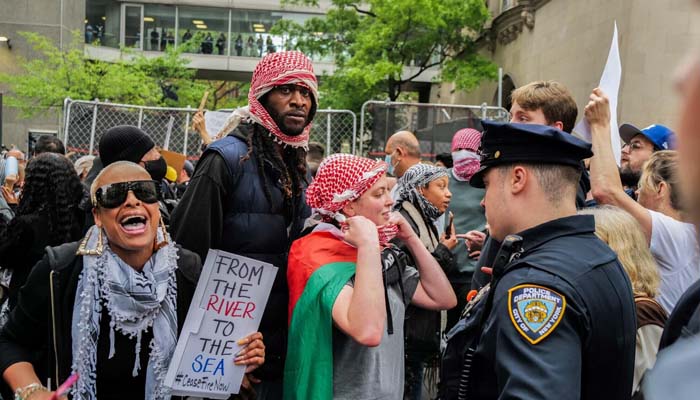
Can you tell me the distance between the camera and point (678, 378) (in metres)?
0.82

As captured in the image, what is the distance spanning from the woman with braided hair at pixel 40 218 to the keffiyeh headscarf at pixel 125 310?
194 centimetres

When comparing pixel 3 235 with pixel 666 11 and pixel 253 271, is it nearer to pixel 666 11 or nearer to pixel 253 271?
pixel 253 271

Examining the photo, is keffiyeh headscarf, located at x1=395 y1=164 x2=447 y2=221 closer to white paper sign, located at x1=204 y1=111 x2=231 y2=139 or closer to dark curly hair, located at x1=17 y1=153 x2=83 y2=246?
dark curly hair, located at x1=17 y1=153 x2=83 y2=246

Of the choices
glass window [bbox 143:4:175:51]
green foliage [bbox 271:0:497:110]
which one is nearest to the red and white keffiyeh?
green foliage [bbox 271:0:497:110]

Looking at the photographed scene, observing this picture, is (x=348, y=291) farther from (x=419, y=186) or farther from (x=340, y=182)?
(x=419, y=186)

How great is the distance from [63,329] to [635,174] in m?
4.75

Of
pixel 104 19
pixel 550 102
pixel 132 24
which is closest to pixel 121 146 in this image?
pixel 550 102

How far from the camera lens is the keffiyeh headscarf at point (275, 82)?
3.95 m

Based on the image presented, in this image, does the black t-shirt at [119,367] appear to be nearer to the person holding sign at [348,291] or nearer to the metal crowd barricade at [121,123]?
the person holding sign at [348,291]

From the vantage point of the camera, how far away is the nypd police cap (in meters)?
2.58

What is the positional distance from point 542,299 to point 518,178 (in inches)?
20.4

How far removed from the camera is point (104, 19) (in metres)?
43.8

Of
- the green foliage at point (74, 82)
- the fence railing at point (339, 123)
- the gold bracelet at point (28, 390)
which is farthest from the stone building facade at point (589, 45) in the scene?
the green foliage at point (74, 82)

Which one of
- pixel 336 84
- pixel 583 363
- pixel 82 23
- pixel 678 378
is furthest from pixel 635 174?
pixel 82 23
